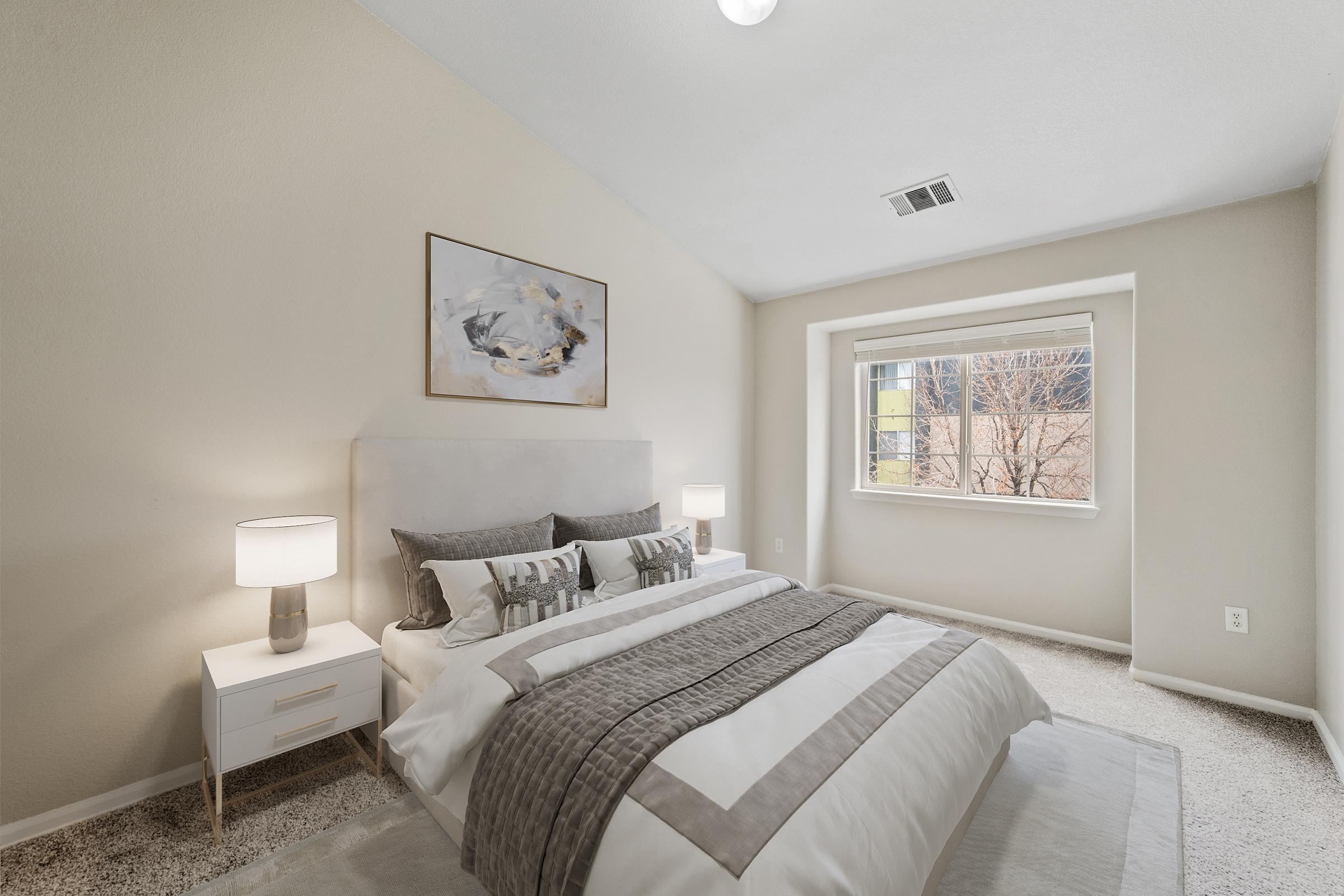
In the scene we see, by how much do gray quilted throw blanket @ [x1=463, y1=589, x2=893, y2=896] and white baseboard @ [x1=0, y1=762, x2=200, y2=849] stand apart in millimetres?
1414

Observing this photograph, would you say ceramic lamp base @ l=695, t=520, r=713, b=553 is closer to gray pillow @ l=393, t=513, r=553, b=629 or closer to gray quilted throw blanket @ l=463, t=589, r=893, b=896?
gray pillow @ l=393, t=513, r=553, b=629

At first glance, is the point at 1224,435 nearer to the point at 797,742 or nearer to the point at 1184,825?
the point at 1184,825

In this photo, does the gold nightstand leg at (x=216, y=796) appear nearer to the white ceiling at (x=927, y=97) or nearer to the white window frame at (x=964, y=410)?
the white ceiling at (x=927, y=97)

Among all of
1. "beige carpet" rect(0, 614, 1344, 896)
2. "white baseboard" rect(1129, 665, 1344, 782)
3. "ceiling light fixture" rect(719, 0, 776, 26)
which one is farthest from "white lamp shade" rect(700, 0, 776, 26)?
"white baseboard" rect(1129, 665, 1344, 782)

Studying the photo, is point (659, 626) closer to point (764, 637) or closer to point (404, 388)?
point (764, 637)

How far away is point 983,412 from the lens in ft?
13.3

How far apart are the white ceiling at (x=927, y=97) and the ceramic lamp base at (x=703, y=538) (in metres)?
1.99

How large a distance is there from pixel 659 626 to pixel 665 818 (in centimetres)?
90

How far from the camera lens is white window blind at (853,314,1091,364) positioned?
3.59m

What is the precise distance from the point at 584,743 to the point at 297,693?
121cm

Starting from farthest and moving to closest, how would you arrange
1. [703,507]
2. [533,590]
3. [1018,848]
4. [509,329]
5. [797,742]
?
[703,507] → [509,329] → [533,590] → [1018,848] → [797,742]

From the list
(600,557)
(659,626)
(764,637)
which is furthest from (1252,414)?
(600,557)

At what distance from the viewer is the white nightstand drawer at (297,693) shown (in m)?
1.83

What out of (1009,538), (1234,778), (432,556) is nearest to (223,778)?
(432,556)
